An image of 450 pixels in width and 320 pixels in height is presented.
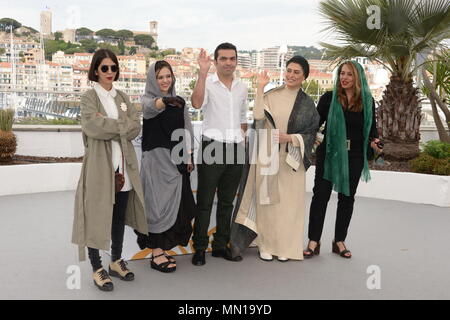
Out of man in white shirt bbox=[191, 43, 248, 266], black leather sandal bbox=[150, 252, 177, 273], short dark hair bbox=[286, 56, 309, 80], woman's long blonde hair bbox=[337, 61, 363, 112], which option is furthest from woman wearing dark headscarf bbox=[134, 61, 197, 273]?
woman's long blonde hair bbox=[337, 61, 363, 112]

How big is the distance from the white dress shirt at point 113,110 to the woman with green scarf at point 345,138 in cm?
143

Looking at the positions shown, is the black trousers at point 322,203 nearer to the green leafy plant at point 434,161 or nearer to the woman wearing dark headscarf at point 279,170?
the woman wearing dark headscarf at point 279,170

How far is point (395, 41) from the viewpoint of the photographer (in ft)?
18.9

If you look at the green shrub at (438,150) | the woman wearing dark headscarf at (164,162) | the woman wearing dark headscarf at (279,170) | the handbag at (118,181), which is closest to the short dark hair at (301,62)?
the woman wearing dark headscarf at (279,170)

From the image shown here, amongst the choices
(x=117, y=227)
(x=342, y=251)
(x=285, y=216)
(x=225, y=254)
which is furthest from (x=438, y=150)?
(x=117, y=227)

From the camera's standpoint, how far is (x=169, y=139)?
295cm

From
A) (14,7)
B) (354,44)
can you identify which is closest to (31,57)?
(14,7)

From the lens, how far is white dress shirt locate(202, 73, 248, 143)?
307 cm

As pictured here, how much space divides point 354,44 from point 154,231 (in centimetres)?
414

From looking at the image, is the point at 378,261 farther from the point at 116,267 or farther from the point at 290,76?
the point at 116,267

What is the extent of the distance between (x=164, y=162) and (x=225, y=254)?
0.84 metres

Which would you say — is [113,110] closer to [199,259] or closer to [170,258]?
[170,258]

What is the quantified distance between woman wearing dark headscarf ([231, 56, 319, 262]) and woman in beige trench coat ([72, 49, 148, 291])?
0.88 m

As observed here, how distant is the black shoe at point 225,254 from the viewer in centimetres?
334
